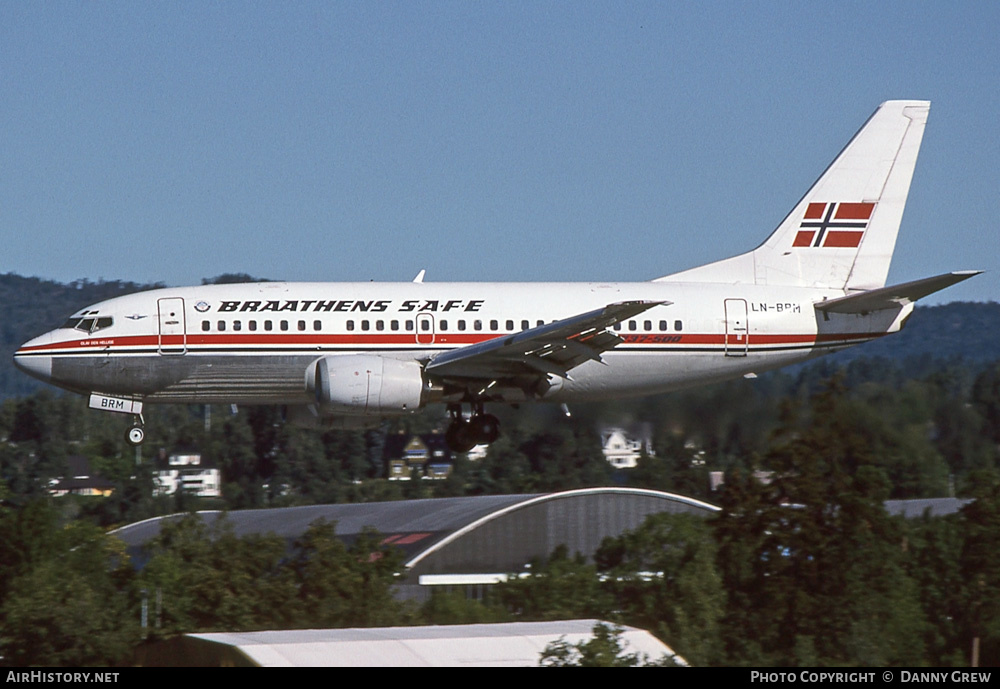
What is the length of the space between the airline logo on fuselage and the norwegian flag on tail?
9.65 metres

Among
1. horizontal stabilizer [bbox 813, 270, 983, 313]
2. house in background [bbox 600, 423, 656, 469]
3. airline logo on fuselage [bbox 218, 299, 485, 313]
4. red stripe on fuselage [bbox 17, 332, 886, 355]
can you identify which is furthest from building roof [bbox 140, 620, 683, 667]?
horizontal stabilizer [bbox 813, 270, 983, 313]

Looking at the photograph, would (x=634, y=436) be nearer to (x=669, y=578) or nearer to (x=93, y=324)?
(x=669, y=578)

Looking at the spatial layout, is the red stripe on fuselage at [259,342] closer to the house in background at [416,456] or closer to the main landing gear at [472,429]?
the main landing gear at [472,429]

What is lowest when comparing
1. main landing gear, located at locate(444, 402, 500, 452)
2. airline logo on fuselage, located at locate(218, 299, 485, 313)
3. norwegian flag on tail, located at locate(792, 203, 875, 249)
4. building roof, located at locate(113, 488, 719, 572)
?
building roof, located at locate(113, 488, 719, 572)

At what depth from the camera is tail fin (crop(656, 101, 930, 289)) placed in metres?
37.1

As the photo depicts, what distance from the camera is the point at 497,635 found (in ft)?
108

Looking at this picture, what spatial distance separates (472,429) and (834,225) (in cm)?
1141

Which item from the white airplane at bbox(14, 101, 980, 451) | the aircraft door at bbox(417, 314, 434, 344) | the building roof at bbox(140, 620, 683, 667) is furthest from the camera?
the aircraft door at bbox(417, 314, 434, 344)

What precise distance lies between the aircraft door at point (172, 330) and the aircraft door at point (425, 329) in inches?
217

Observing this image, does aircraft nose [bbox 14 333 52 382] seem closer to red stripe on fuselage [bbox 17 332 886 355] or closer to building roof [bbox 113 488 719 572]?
red stripe on fuselage [bbox 17 332 886 355]

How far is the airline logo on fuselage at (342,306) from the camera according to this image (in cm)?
3353

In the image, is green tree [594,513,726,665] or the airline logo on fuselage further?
green tree [594,513,726,665]

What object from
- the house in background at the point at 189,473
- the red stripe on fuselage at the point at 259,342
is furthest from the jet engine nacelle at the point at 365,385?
the house in background at the point at 189,473
